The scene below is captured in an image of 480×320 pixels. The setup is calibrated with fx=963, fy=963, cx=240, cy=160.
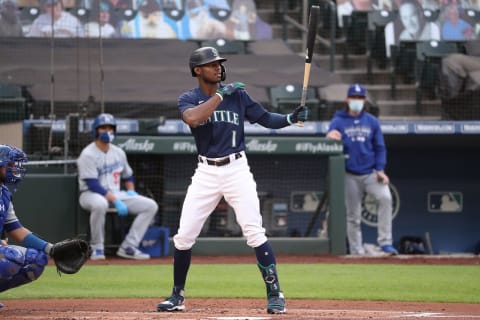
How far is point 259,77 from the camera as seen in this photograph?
12227mm

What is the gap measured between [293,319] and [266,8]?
10389mm

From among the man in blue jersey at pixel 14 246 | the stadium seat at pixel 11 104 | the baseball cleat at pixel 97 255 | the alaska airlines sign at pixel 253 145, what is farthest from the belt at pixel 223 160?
the stadium seat at pixel 11 104

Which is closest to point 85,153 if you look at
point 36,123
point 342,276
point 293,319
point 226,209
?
point 36,123

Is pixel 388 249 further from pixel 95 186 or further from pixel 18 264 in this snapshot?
pixel 18 264

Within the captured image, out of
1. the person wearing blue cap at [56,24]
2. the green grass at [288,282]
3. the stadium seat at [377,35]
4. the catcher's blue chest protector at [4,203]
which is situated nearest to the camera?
the catcher's blue chest protector at [4,203]

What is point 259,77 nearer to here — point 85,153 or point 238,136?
point 85,153

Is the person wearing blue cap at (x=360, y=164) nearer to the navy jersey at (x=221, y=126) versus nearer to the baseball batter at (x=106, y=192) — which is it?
the baseball batter at (x=106, y=192)

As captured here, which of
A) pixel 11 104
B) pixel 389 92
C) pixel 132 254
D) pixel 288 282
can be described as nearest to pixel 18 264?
pixel 288 282

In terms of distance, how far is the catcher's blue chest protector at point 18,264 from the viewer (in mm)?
4992

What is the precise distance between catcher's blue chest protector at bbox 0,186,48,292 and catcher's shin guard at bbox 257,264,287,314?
50.8 inches

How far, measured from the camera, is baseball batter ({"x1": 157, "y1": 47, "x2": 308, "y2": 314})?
5.61 m

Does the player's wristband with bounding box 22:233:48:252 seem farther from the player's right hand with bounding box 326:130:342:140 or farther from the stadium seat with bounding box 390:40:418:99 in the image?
the stadium seat with bounding box 390:40:418:99

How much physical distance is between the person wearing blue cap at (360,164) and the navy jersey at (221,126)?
465 centimetres

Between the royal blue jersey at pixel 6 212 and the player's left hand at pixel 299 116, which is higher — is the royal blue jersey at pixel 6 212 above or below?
below
